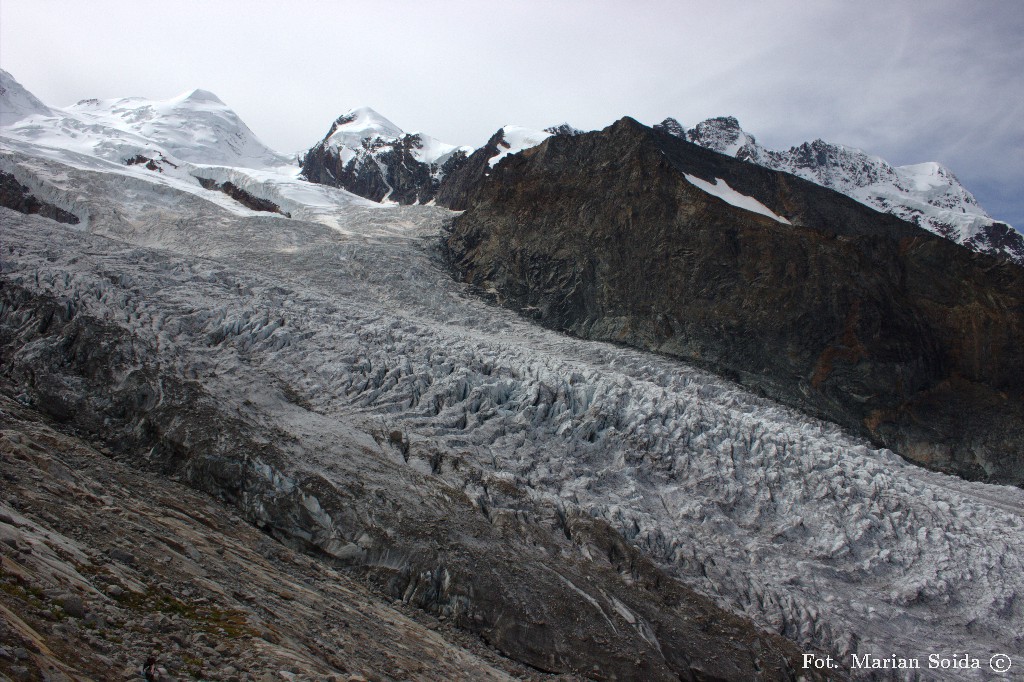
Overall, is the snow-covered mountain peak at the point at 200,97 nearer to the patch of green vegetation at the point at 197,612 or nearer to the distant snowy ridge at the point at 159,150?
the distant snowy ridge at the point at 159,150

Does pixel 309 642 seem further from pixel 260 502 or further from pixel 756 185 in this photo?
pixel 756 185

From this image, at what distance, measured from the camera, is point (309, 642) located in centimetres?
654

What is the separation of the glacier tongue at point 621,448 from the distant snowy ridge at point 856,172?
186ft

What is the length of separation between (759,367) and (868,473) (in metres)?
8.09

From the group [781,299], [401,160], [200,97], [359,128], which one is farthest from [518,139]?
[200,97]

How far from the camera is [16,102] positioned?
2594 inches

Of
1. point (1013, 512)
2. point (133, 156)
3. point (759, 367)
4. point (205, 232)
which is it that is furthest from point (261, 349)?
point (133, 156)

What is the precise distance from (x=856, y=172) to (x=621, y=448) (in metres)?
74.8

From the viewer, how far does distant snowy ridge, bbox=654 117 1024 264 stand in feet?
217

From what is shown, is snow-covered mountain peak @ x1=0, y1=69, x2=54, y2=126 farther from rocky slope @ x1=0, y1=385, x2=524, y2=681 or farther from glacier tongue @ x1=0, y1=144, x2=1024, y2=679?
rocky slope @ x1=0, y1=385, x2=524, y2=681

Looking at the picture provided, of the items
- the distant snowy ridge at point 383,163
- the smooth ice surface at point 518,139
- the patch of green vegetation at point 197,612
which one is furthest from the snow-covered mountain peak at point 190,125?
the patch of green vegetation at point 197,612

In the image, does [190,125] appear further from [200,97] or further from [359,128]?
[359,128]

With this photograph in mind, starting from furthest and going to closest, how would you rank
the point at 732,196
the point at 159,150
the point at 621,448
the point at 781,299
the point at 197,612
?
the point at 159,150, the point at 732,196, the point at 781,299, the point at 621,448, the point at 197,612

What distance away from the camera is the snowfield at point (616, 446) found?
39.4 ft
